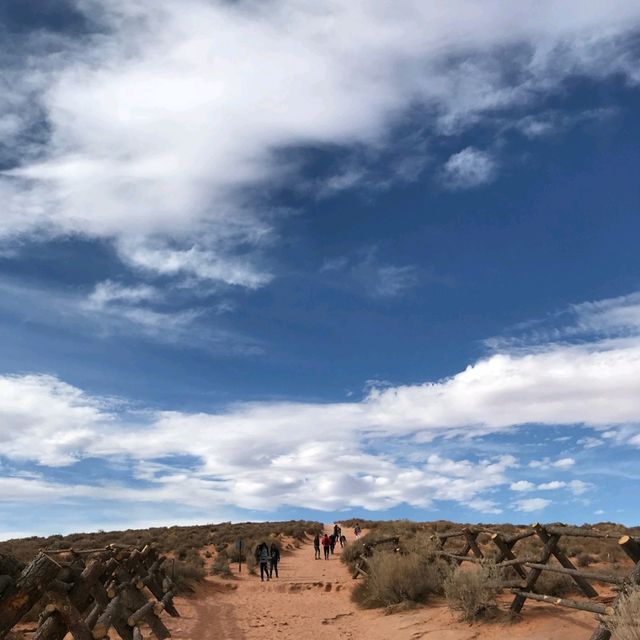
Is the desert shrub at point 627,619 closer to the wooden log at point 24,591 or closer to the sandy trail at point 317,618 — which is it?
the sandy trail at point 317,618

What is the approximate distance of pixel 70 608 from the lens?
20.8ft

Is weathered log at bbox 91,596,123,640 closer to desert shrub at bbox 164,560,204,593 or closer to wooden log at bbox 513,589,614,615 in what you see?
wooden log at bbox 513,589,614,615

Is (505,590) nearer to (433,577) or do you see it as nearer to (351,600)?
(433,577)

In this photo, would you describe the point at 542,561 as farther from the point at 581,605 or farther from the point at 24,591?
the point at 24,591

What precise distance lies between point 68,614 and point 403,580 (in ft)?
33.0

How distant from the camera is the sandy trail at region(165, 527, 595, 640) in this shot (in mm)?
10781

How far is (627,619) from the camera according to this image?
7066 mm

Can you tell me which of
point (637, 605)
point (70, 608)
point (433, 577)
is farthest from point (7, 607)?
point (433, 577)

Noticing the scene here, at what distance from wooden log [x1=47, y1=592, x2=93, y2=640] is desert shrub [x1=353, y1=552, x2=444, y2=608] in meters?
9.66

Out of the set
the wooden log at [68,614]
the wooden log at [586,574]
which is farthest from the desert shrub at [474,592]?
the wooden log at [68,614]

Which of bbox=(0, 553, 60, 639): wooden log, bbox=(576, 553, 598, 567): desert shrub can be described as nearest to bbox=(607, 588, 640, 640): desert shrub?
bbox=(0, 553, 60, 639): wooden log

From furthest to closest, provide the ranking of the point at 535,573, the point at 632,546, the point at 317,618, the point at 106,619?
the point at 317,618
the point at 535,573
the point at 632,546
the point at 106,619

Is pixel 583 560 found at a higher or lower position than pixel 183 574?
higher

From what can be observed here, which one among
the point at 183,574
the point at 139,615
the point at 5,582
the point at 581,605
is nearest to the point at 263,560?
the point at 183,574
